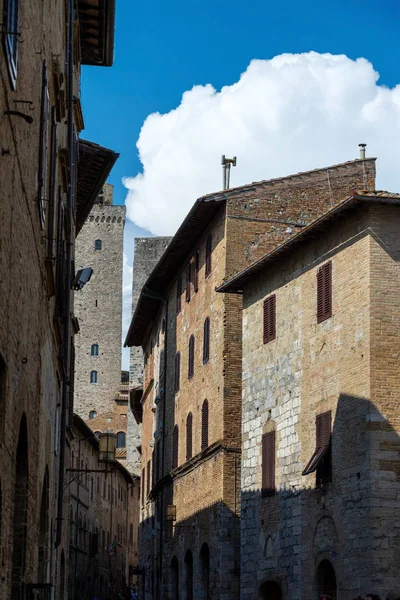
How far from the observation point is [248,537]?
2458 centimetres

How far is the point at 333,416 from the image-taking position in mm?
20781

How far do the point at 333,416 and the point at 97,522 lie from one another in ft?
104

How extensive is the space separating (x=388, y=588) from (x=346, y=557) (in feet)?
3.86

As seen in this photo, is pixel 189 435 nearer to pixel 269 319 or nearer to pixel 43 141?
pixel 269 319

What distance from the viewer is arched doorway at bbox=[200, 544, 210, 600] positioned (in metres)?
28.9

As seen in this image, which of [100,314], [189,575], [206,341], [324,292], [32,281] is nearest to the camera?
[32,281]

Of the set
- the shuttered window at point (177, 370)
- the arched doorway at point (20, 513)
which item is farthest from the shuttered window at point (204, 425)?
the arched doorway at point (20, 513)

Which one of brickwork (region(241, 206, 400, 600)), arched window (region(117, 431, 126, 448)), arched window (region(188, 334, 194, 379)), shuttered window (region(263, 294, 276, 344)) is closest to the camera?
brickwork (region(241, 206, 400, 600))

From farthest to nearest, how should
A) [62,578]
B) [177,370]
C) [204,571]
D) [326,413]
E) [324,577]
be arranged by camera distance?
[177,370] < [204,571] < [62,578] < [326,413] < [324,577]

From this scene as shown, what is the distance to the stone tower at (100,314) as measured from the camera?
91.0 metres

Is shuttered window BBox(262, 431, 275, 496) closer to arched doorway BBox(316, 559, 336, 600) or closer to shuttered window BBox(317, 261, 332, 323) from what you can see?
arched doorway BBox(316, 559, 336, 600)

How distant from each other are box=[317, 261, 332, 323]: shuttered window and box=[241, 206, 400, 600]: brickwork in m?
0.19

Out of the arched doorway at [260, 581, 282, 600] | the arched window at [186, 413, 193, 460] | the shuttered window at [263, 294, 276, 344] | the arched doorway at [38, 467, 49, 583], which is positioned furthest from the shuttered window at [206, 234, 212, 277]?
the arched doorway at [38, 467, 49, 583]

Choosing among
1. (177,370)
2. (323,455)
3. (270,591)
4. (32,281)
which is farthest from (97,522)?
(32,281)
